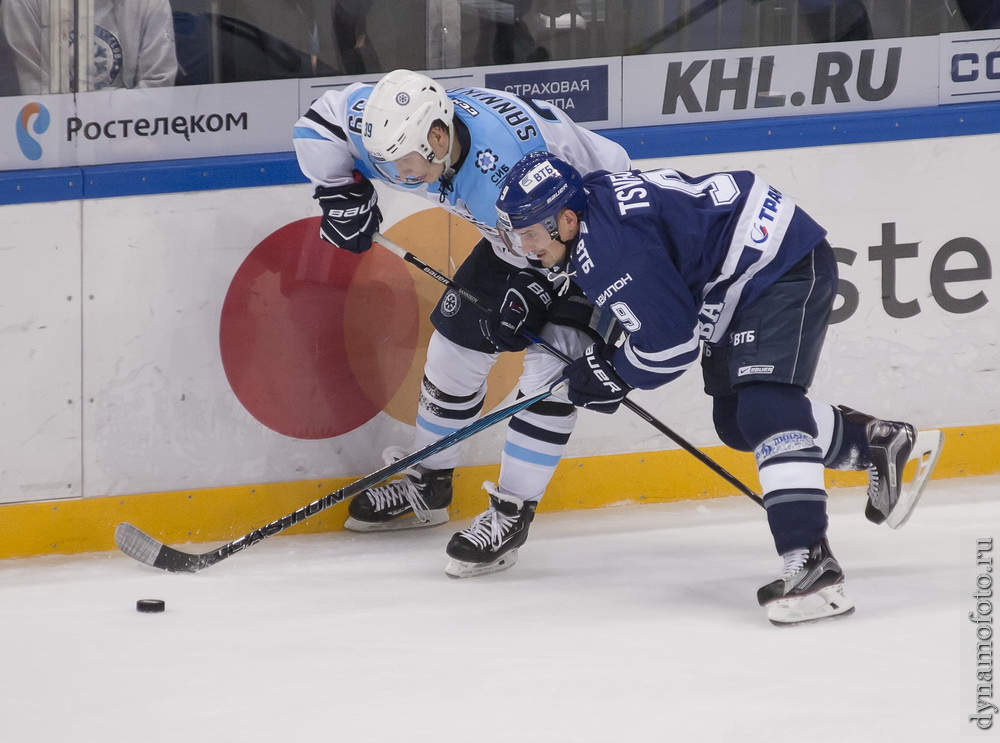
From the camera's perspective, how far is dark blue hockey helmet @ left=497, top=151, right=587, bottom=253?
238 cm

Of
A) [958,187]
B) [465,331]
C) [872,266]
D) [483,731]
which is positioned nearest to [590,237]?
[465,331]

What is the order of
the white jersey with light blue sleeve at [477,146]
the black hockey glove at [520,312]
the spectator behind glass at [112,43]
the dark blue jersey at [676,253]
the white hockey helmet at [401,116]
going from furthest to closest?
the spectator behind glass at [112,43]
the black hockey glove at [520,312]
the white jersey with light blue sleeve at [477,146]
the white hockey helmet at [401,116]
the dark blue jersey at [676,253]

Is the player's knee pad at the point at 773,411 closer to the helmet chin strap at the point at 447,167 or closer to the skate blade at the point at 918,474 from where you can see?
the skate blade at the point at 918,474

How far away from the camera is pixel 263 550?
320 centimetres

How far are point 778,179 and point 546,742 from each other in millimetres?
2038

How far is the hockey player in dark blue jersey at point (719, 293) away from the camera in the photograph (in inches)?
94.0

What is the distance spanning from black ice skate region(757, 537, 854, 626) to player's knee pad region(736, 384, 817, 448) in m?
0.25

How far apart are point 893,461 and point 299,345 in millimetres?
1572

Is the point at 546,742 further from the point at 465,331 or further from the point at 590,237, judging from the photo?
the point at 465,331

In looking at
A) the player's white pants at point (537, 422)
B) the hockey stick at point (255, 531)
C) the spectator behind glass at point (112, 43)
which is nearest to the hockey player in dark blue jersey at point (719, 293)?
the player's white pants at point (537, 422)

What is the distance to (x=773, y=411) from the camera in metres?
2.51

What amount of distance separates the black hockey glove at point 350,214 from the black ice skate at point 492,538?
2.28 feet

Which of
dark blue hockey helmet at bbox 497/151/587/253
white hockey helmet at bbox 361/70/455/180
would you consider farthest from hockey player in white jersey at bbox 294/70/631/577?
dark blue hockey helmet at bbox 497/151/587/253

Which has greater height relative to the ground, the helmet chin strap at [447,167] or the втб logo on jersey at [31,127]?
the втб logo on jersey at [31,127]
